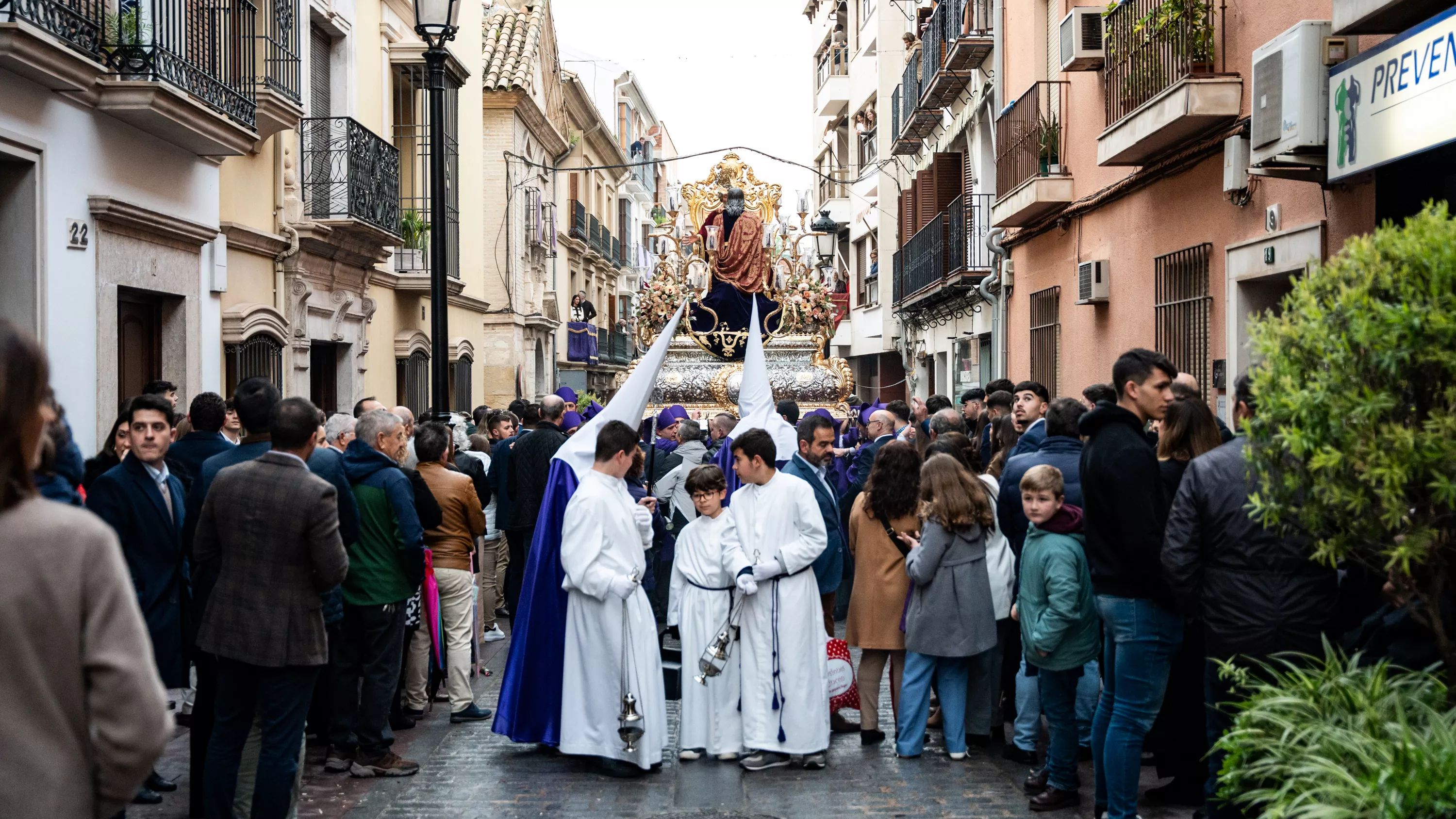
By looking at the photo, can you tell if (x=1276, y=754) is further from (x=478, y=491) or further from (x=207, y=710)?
(x=478, y=491)

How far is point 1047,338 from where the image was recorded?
16312mm

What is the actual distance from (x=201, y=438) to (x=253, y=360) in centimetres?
693

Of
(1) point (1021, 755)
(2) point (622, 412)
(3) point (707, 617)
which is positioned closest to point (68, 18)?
(2) point (622, 412)

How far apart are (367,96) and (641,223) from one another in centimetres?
4321

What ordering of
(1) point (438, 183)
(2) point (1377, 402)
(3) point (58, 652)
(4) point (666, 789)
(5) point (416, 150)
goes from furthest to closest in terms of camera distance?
(5) point (416, 150) < (1) point (438, 183) < (4) point (666, 789) < (2) point (1377, 402) < (3) point (58, 652)

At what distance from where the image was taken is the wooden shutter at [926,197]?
78.6 ft

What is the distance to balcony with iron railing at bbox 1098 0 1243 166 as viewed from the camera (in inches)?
387

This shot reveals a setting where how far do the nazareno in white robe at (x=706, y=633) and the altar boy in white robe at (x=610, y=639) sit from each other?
0.78ft

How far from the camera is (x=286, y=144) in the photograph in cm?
1412

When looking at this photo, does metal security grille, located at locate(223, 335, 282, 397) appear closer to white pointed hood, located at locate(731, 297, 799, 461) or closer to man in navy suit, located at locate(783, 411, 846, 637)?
white pointed hood, located at locate(731, 297, 799, 461)

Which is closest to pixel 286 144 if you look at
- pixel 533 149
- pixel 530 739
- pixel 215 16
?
pixel 215 16

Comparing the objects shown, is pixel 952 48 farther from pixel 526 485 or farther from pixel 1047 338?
pixel 526 485

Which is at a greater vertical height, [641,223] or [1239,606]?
[641,223]

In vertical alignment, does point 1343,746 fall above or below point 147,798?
above
